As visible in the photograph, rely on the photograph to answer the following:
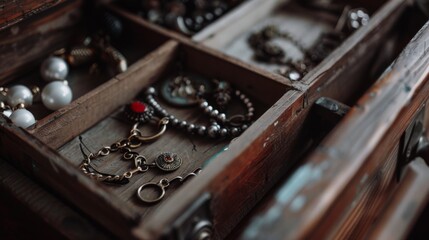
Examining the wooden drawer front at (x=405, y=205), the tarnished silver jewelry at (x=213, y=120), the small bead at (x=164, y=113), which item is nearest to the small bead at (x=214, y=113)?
the tarnished silver jewelry at (x=213, y=120)

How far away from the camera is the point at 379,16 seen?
121cm

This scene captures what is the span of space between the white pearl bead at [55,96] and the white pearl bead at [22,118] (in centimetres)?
8

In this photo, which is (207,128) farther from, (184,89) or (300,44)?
(300,44)

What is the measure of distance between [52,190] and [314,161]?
1.61 ft

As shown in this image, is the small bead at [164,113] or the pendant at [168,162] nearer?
the pendant at [168,162]

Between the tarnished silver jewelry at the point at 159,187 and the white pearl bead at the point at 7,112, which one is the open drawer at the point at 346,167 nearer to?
the tarnished silver jewelry at the point at 159,187

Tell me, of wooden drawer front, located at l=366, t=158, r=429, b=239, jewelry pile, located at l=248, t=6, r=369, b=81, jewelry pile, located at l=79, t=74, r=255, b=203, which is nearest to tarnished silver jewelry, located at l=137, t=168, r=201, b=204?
jewelry pile, located at l=79, t=74, r=255, b=203

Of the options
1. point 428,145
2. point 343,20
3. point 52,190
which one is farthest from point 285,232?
point 343,20

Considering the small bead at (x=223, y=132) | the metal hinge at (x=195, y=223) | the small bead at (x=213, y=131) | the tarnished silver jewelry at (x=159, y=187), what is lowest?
the tarnished silver jewelry at (x=159, y=187)

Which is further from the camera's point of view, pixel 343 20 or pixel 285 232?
pixel 343 20

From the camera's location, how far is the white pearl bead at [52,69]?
1.16 metres

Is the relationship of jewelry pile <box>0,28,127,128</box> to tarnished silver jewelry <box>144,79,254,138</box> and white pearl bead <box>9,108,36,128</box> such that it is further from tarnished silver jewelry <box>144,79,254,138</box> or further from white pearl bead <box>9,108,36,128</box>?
tarnished silver jewelry <box>144,79,254,138</box>

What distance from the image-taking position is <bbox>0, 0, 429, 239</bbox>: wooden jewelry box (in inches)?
26.4

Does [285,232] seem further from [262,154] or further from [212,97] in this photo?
[212,97]
